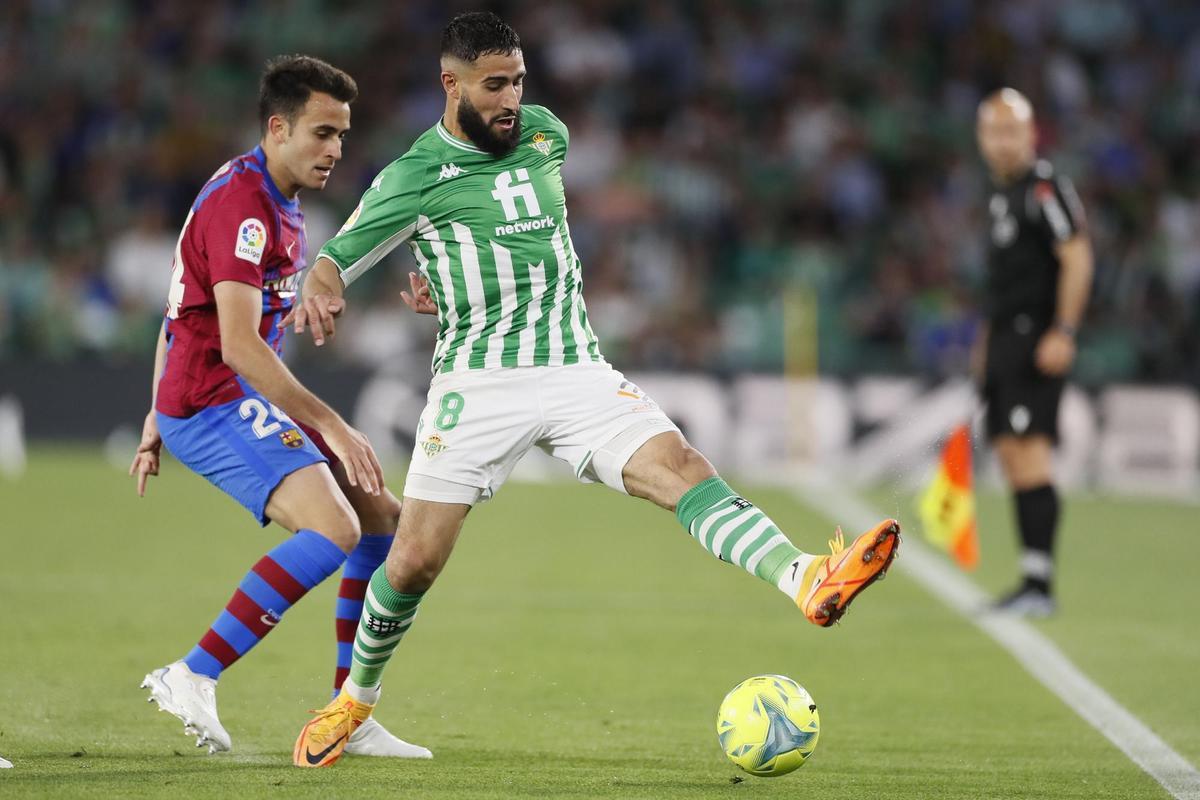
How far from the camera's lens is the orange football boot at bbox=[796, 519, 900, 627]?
4.71 metres

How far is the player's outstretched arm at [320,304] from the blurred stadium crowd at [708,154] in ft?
38.9

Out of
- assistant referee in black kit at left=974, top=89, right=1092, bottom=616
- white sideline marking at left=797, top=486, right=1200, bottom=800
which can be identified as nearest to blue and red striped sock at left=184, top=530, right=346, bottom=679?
white sideline marking at left=797, top=486, right=1200, bottom=800

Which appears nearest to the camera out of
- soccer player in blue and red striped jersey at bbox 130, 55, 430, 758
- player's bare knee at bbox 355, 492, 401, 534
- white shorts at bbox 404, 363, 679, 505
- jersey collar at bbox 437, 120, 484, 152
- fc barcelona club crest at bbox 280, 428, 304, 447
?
soccer player in blue and red striped jersey at bbox 130, 55, 430, 758

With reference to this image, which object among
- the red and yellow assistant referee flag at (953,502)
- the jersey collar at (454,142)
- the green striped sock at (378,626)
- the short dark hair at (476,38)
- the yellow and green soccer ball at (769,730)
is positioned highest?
the short dark hair at (476,38)

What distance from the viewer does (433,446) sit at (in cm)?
535

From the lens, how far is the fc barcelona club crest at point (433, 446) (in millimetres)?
5344

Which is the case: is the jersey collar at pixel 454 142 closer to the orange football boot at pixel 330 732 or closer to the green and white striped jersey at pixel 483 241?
the green and white striped jersey at pixel 483 241

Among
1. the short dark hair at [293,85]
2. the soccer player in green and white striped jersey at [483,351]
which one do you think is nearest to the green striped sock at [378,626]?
the soccer player in green and white striped jersey at [483,351]

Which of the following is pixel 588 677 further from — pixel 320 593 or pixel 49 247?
pixel 49 247

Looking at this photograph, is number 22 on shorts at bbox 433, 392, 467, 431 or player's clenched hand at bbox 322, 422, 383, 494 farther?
number 22 on shorts at bbox 433, 392, 467, 431

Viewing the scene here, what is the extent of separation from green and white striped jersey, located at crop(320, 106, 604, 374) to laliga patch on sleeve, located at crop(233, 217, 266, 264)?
23 cm

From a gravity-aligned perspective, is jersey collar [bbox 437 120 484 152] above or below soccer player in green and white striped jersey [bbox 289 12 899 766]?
above

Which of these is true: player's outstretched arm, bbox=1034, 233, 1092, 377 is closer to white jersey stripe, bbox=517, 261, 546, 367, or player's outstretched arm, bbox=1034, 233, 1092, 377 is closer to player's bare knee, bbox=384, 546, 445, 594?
white jersey stripe, bbox=517, 261, 546, 367

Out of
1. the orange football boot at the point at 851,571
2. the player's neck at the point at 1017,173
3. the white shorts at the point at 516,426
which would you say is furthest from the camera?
the player's neck at the point at 1017,173
